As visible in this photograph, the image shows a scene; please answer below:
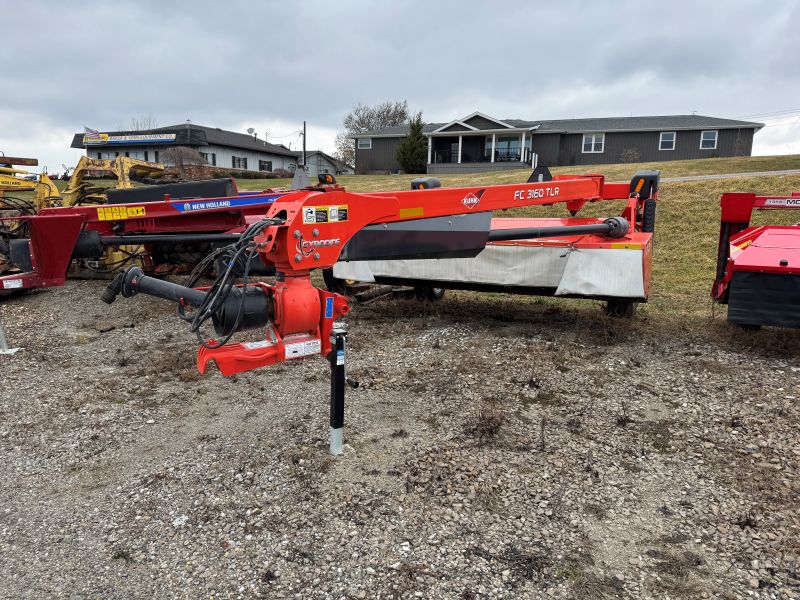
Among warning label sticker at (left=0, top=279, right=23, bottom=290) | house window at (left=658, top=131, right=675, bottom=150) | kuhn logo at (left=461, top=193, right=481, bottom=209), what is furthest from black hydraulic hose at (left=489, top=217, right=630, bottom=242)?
house window at (left=658, top=131, right=675, bottom=150)

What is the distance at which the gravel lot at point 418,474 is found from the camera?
271cm

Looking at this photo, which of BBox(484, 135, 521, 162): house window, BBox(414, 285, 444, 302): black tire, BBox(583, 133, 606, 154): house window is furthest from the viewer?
BBox(484, 135, 521, 162): house window

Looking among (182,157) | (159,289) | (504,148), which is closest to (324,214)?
(159,289)

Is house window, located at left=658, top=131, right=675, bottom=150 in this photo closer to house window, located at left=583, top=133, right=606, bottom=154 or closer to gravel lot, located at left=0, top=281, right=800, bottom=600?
house window, located at left=583, top=133, right=606, bottom=154

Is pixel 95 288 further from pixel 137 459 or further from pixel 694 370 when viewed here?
pixel 694 370

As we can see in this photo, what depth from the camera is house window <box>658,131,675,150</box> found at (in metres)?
31.7

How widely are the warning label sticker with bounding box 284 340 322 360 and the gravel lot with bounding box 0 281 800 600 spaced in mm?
767

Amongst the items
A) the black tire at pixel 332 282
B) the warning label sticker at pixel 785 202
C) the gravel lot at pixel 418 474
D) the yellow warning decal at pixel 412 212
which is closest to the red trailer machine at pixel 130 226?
the gravel lot at pixel 418 474

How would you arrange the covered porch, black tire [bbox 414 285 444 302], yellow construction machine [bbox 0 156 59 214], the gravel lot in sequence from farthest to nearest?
the covered porch → yellow construction machine [bbox 0 156 59 214] → black tire [bbox 414 285 444 302] → the gravel lot

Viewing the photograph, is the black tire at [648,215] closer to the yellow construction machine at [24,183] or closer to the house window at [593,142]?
the yellow construction machine at [24,183]

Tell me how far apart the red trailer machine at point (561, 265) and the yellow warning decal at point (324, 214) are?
1944 mm

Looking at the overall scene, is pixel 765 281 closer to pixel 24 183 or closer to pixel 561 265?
pixel 561 265

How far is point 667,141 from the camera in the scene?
105 ft

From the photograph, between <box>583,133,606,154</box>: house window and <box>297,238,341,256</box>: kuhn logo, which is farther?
<box>583,133,606,154</box>: house window
